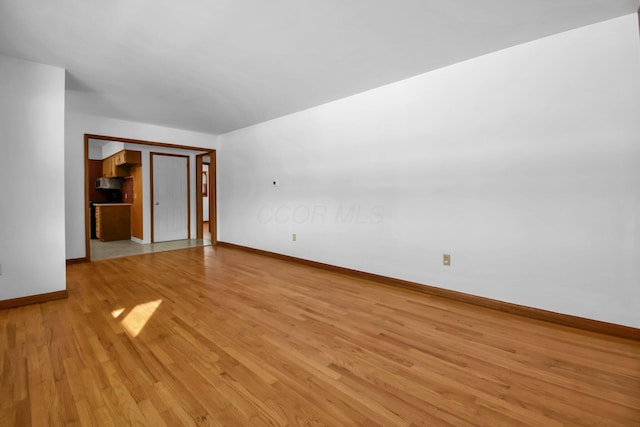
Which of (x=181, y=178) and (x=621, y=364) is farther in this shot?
(x=181, y=178)

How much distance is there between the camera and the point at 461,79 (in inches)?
118

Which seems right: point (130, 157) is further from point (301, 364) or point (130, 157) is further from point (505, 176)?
point (505, 176)

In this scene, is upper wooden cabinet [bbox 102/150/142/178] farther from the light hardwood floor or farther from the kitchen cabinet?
the light hardwood floor

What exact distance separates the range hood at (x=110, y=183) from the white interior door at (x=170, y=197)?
217cm

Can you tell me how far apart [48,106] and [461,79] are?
4.20 metres

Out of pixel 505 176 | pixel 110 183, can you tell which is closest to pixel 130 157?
pixel 110 183

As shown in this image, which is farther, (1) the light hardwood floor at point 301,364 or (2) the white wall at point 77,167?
(2) the white wall at point 77,167

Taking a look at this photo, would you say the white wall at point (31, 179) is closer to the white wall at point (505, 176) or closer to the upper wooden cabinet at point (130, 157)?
the white wall at point (505, 176)

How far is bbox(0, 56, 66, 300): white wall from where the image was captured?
2.82 m

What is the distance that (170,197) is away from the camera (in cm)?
699

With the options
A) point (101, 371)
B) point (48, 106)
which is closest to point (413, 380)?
point (101, 371)

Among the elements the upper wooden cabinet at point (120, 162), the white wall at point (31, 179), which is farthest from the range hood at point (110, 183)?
the white wall at point (31, 179)

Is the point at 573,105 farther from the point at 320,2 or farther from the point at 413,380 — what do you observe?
the point at 413,380

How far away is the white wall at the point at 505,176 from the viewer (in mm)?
2293
